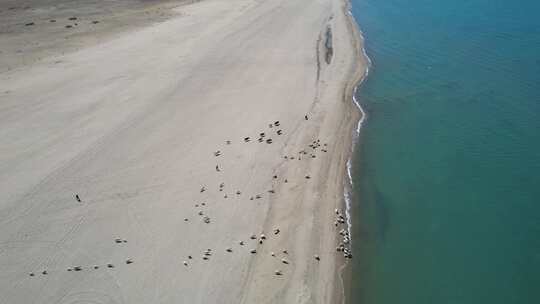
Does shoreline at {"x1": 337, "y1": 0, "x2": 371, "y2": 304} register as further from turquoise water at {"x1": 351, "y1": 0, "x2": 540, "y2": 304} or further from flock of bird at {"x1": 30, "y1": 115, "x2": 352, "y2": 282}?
flock of bird at {"x1": 30, "y1": 115, "x2": 352, "y2": 282}

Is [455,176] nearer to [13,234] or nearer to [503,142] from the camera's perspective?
[503,142]

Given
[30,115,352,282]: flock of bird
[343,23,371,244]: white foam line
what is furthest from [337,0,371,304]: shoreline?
[30,115,352,282]: flock of bird

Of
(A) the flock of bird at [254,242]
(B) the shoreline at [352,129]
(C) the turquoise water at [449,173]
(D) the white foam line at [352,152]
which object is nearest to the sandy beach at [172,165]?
(A) the flock of bird at [254,242]

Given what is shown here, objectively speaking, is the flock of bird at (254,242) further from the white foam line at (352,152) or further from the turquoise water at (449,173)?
the turquoise water at (449,173)

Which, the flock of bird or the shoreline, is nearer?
the flock of bird

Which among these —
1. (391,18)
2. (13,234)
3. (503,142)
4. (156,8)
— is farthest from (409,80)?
(156,8)

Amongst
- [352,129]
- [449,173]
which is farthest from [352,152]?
[449,173]
